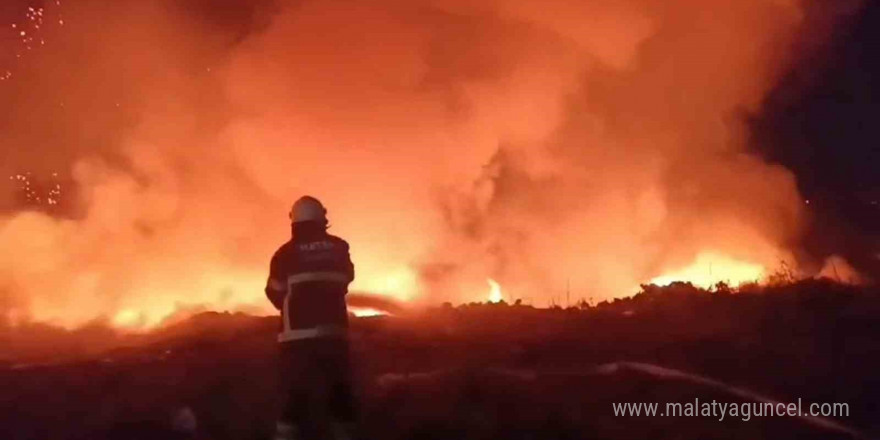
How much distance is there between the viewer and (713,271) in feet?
61.4

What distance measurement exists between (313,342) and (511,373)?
2.68 metres

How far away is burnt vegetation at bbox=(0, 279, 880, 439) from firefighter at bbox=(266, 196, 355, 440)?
3.54 feet

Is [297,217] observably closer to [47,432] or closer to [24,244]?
[47,432]

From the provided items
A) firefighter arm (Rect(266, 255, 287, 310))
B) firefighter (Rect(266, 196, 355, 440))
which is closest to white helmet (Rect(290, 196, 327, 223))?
firefighter (Rect(266, 196, 355, 440))

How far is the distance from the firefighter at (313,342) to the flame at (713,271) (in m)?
10.8

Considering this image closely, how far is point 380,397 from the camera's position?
10.1 metres

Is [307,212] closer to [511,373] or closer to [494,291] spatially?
[511,373]

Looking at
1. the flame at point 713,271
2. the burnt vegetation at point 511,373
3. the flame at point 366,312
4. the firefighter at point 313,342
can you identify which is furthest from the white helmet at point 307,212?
the flame at point 713,271

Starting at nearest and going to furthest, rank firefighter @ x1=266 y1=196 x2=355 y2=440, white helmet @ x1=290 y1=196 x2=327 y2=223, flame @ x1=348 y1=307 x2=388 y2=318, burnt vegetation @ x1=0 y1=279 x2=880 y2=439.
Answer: firefighter @ x1=266 y1=196 x2=355 y2=440, white helmet @ x1=290 y1=196 x2=327 y2=223, burnt vegetation @ x1=0 y1=279 x2=880 y2=439, flame @ x1=348 y1=307 x2=388 y2=318

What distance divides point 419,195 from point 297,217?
11.0 metres

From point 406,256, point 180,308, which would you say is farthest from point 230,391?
point 406,256

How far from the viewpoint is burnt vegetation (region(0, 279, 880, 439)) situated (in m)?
9.64

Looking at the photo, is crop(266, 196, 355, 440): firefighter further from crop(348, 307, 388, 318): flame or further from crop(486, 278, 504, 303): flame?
crop(486, 278, 504, 303): flame

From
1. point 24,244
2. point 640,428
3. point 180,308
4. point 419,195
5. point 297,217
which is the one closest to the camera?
point 297,217
